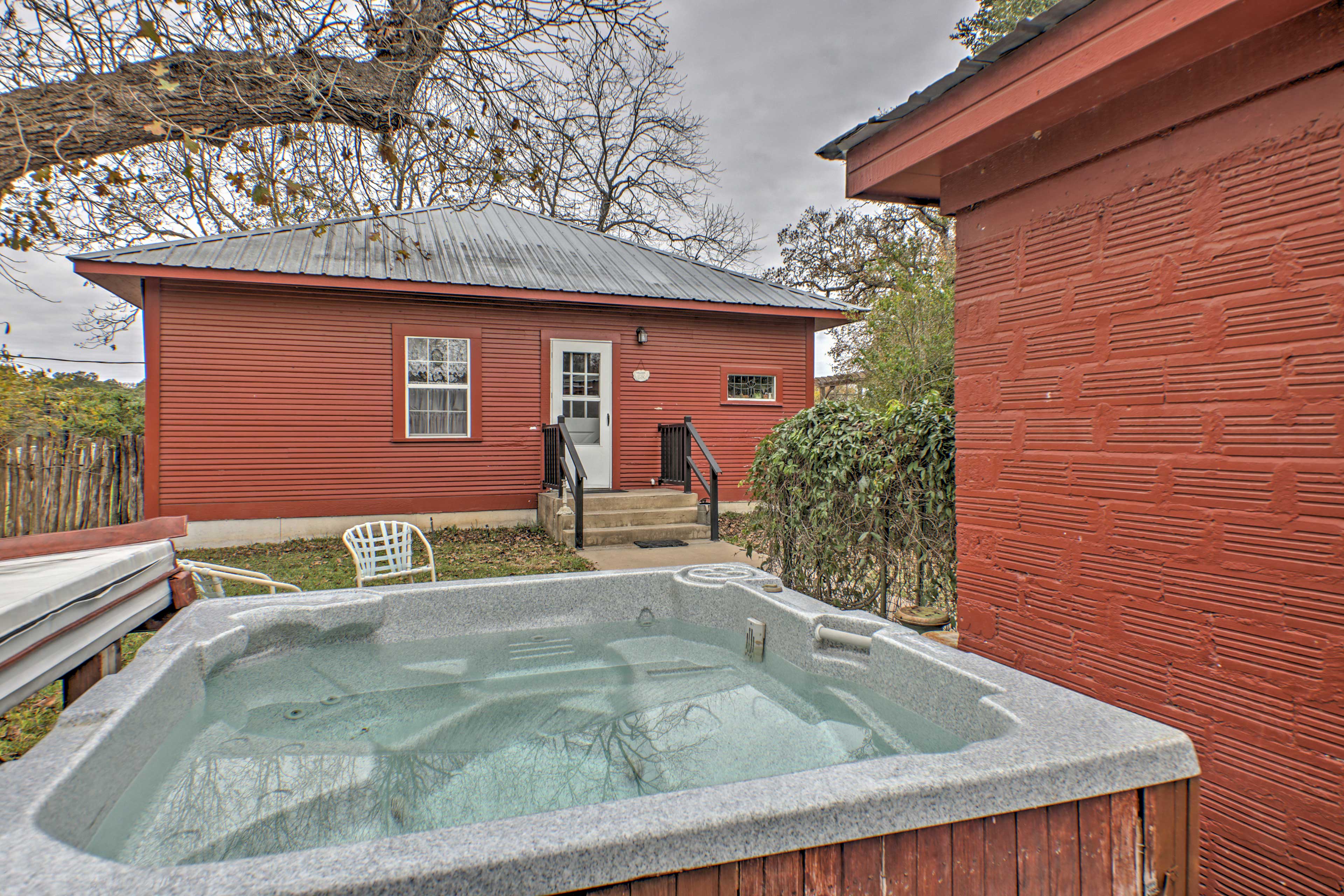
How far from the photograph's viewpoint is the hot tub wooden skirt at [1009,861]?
4.14 ft

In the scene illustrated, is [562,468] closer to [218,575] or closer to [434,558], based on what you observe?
[434,558]

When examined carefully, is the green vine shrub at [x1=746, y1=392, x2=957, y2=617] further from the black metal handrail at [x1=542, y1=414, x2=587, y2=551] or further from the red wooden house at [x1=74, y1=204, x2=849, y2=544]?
the red wooden house at [x1=74, y1=204, x2=849, y2=544]

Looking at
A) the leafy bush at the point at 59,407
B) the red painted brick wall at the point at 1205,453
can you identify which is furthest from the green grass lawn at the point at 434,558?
the red painted brick wall at the point at 1205,453

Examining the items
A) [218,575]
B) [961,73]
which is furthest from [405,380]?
[961,73]

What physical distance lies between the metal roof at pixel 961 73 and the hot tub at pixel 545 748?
6.09 feet

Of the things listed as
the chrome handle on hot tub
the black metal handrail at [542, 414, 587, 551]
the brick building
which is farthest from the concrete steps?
the brick building

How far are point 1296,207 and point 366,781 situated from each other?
3191mm

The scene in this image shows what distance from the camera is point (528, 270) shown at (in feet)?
28.5

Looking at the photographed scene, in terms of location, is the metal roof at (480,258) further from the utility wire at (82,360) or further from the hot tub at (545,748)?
the utility wire at (82,360)

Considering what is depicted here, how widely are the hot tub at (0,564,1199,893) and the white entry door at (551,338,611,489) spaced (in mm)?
4962

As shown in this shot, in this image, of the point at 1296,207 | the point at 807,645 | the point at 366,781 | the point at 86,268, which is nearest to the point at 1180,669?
the point at 1296,207

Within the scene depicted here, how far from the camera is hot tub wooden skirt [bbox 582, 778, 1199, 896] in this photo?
4.14ft

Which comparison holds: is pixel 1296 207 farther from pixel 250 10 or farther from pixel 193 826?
pixel 250 10

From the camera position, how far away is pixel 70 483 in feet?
22.4
